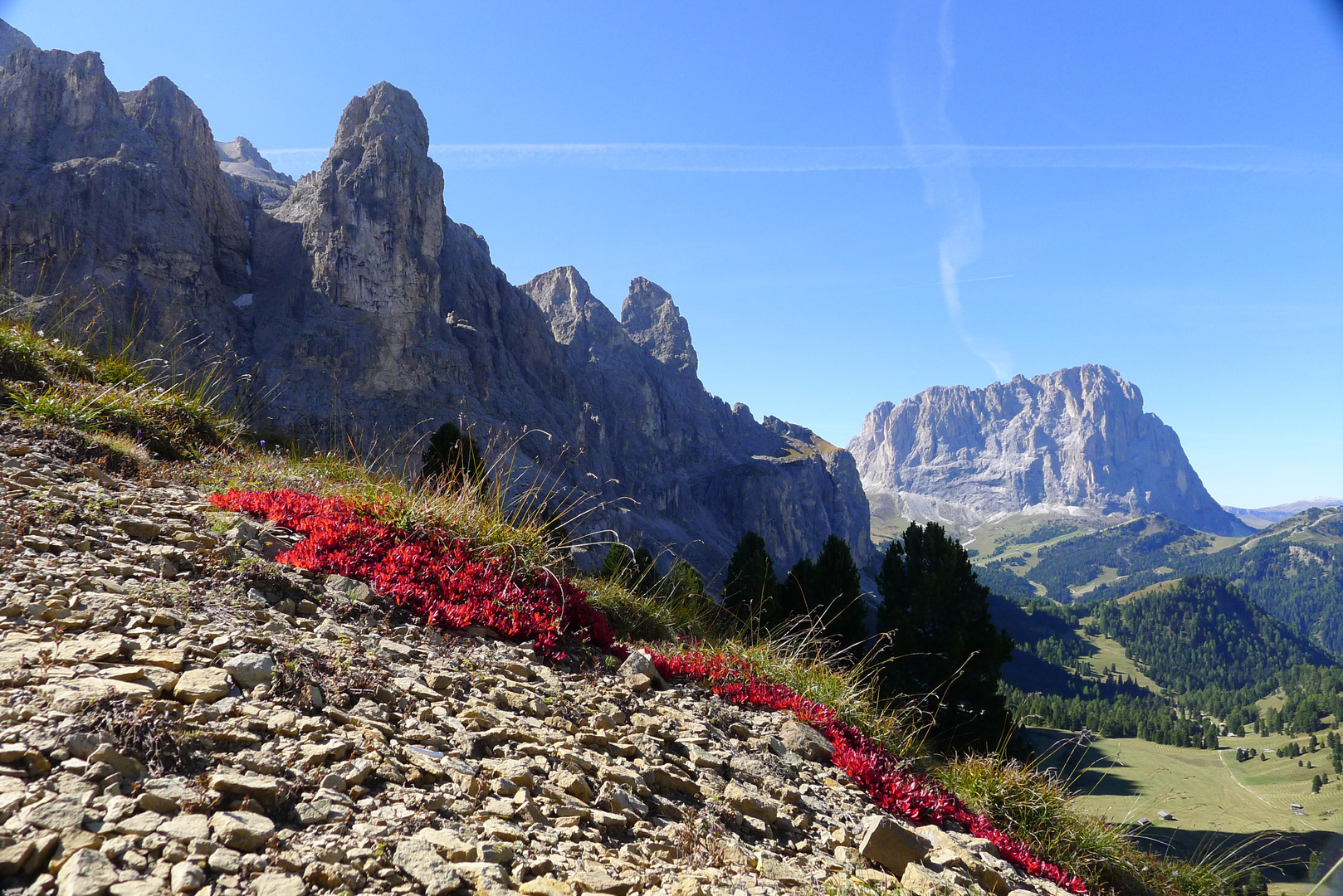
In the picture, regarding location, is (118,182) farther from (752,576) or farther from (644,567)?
(644,567)

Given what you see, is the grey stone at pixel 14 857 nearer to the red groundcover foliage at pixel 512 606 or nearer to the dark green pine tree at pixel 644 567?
the red groundcover foliage at pixel 512 606

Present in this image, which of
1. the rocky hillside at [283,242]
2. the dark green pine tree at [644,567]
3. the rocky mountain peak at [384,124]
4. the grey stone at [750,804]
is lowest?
the dark green pine tree at [644,567]

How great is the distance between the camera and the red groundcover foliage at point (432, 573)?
6.51m

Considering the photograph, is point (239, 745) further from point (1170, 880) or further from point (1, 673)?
point (1170, 880)

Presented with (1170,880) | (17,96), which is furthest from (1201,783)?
(17,96)

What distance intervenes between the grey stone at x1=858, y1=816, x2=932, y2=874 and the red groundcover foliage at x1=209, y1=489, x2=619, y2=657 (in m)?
3.23

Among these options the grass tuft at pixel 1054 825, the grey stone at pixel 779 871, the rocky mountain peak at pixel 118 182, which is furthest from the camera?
the rocky mountain peak at pixel 118 182

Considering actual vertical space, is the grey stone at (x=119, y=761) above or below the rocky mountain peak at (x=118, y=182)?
below

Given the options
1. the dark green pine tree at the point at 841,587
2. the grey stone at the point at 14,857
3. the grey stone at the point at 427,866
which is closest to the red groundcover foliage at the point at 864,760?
the grey stone at the point at 427,866

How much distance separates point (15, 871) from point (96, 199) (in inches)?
5710

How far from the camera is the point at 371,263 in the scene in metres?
124

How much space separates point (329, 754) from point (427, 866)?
100 cm

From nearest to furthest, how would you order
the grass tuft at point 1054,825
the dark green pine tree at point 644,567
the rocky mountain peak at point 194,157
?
the grass tuft at point 1054,825 → the dark green pine tree at point 644,567 → the rocky mountain peak at point 194,157

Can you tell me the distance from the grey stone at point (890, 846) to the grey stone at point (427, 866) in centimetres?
300
